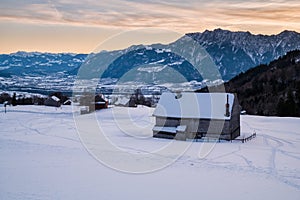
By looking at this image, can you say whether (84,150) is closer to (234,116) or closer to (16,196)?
(16,196)

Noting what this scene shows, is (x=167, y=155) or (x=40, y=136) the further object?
(x=40, y=136)

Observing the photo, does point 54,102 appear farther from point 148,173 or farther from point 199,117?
point 148,173

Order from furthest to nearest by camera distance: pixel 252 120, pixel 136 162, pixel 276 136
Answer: pixel 252 120, pixel 276 136, pixel 136 162

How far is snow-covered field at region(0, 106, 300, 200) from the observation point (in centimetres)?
1998

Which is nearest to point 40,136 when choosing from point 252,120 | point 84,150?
point 84,150

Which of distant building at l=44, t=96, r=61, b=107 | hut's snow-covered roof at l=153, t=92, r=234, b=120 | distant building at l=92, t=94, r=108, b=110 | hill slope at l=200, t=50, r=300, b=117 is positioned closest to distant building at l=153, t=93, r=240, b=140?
hut's snow-covered roof at l=153, t=92, r=234, b=120

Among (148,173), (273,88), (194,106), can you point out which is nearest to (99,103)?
(194,106)

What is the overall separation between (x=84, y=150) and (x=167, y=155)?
7.13m

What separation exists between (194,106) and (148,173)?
1860 cm

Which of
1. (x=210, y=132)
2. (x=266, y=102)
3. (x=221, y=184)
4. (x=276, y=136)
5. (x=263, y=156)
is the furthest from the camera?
(x=266, y=102)

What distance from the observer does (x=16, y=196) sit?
18.4 metres

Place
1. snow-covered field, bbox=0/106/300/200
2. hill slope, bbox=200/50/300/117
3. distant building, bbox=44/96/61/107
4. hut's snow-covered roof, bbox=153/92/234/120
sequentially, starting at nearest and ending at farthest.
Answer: snow-covered field, bbox=0/106/300/200 → hut's snow-covered roof, bbox=153/92/234/120 → hill slope, bbox=200/50/300/117 → distant building, bbox=44/96/61/107

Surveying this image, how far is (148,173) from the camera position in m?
24.8

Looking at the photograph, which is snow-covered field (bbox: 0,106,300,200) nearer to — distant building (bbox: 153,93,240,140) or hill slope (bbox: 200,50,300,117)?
distant building (bbox: 153,93,240,140)
